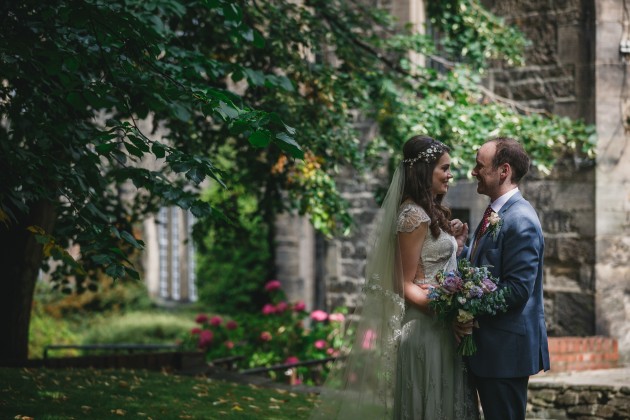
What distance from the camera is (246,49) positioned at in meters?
9.12

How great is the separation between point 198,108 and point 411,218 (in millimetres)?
2393

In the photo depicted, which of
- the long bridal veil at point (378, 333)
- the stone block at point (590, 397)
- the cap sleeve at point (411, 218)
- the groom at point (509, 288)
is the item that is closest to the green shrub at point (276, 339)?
the stone block at point (590, 397)

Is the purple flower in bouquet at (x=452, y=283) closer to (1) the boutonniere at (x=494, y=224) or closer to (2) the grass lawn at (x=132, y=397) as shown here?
(1) the boutonniere at (x=494, y=224)

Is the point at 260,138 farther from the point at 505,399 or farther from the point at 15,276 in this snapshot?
the point at 15,276

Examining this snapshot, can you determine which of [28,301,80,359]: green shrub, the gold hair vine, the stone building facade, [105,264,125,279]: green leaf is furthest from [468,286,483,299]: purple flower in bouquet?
[28,301,80,359]: green shrub

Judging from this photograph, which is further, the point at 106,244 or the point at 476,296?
the point at 106,244

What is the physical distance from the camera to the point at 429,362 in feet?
16.6

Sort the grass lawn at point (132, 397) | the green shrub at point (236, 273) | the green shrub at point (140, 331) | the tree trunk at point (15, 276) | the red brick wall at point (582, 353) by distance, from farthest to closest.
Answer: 1. the green shrub at point (236, 273)
2. the green shrub at point (140, 331)
3. the red brick wall at point (582, 353)
4. the tree trunk at point (15, 276)
5. the grass lawn at point (132, 397)

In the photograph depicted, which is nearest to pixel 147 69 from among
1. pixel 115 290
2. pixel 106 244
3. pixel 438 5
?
pixel 106 244

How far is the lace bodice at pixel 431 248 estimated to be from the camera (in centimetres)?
505

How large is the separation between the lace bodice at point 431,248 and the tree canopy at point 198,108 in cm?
70

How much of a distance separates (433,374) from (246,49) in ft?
16.2

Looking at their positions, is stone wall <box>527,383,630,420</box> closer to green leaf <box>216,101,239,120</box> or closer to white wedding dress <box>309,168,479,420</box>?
white wedding dress <box>309,168,479,420</box>

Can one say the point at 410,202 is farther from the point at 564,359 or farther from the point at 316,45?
the point at 564,359
